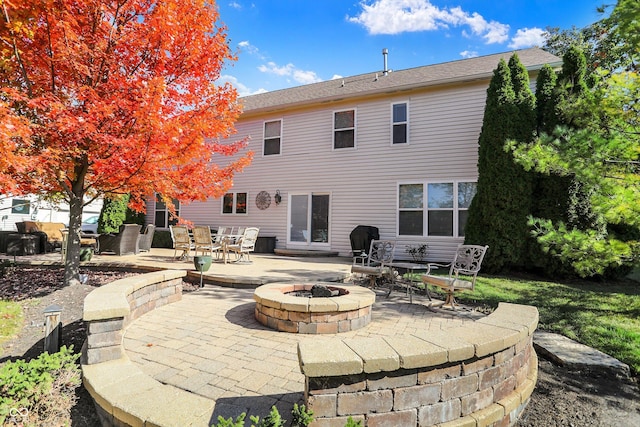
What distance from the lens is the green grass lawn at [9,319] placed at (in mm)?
4044

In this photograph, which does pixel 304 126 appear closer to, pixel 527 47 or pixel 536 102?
pixel 536 102

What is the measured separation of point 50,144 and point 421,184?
9501 mm

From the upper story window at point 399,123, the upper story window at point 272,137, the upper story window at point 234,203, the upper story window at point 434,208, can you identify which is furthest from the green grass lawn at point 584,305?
the upper story window at point 234,203

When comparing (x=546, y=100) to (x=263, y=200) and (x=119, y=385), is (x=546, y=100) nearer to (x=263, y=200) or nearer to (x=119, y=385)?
(x=263, y=200)

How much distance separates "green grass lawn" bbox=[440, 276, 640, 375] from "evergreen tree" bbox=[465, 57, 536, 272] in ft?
2.97

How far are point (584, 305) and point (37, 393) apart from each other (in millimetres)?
7492

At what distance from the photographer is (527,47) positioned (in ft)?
40.1

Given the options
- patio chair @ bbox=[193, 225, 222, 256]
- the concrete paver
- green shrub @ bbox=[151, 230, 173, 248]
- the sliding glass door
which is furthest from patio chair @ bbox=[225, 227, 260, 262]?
green shrub @ bbox=[151, 230, 173, 248]

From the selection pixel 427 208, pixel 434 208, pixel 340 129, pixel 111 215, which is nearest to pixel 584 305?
pixel 434 208

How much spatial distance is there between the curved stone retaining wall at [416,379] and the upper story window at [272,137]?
467 inches

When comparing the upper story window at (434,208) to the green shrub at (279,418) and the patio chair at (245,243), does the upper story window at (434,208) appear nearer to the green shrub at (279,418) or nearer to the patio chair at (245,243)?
the patio chair at (245,243)

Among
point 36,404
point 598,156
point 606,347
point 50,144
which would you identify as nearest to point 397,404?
point 36,404

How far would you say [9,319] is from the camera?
457 centimetres

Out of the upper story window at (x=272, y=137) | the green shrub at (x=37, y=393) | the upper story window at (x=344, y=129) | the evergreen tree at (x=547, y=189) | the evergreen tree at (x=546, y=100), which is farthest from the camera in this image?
the upper story window at (x=272, y=137)
